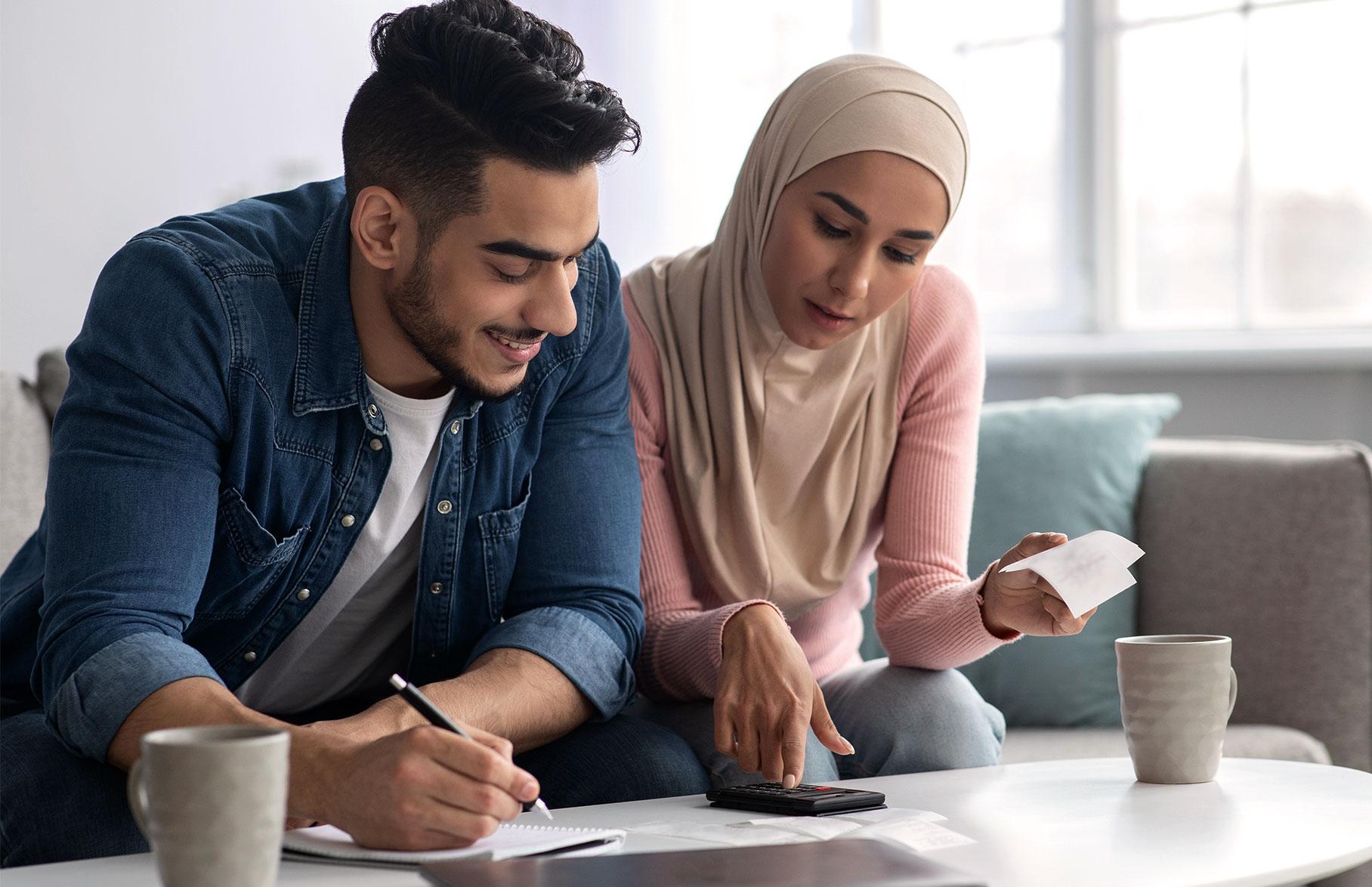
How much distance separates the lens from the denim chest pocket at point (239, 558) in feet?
4.35

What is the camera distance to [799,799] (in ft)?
3.58

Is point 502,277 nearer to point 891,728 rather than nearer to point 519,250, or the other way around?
point 519,250

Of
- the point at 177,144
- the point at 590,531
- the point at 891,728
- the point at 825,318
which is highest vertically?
the point at 177,144

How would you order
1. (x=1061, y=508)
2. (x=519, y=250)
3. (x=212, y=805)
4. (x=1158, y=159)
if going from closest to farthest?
(x=212, y=805) → (x=519, y=250) → (x=1061, y=508) → (x=1158, y=159)

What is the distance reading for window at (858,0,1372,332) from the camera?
9.51 ft

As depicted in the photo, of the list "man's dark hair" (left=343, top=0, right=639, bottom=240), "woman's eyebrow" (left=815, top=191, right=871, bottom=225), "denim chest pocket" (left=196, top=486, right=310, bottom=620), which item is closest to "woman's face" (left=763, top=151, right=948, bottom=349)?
"woman's eyebrow" (left=815, top=191, right=871, bottom=225)

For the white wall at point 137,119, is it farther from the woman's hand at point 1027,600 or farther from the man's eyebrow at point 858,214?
the woman's hand at point 1027,600

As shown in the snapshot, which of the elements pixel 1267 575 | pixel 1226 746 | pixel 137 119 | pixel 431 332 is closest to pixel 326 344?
pixel 431 332

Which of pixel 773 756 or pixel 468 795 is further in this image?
pixel 773 756

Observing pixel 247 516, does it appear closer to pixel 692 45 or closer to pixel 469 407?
pixel 469 407

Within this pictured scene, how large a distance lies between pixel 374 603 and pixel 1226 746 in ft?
4.00

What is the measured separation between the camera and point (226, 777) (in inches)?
30.7

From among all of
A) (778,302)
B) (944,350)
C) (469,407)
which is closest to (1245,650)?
(944,350)

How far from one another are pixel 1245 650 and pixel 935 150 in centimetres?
104
